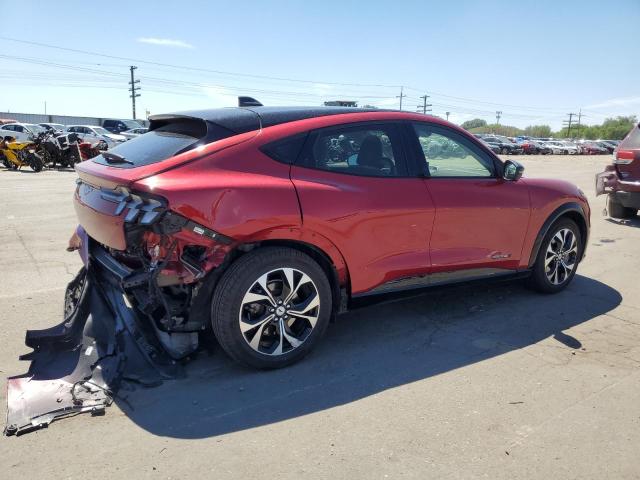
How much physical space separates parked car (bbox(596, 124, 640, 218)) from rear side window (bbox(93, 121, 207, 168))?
7.83 meters

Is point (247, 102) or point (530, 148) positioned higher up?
point (247, 102)

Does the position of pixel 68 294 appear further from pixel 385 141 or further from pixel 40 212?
pixel 40 212

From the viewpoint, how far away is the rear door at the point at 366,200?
347cm

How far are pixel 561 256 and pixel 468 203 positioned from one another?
60.4 inches

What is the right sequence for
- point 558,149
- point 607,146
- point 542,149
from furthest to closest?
point 607,146 < point 558,149 < point 542,149

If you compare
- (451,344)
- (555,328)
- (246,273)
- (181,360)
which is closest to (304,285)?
(246,273)

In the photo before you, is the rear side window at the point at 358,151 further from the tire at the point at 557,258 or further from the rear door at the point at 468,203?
the tire at the point at 557,258

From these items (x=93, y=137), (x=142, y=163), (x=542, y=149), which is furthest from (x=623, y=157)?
(x=542, y=149)

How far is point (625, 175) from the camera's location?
341 inches

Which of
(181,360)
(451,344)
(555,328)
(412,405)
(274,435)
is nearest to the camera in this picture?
(274,435)

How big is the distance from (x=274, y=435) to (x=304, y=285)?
3.44ft

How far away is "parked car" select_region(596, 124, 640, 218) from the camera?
335 inches

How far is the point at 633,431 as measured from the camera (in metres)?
2.83

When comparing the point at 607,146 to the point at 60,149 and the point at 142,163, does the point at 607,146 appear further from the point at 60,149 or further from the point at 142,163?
the point at 142,163
